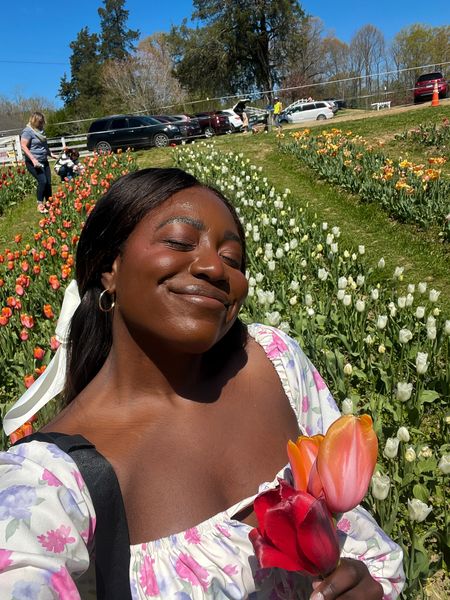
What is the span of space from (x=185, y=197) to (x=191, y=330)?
342 millimetres

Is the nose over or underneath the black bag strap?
over

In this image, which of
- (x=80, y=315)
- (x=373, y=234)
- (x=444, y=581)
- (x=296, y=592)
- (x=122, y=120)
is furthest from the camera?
(x=122, y=120)

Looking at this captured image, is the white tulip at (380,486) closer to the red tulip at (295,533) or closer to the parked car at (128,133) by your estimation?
the red tulip at (295,533)

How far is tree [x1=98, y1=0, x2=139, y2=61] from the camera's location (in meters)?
53.6

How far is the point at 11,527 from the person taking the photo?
0.77 meters

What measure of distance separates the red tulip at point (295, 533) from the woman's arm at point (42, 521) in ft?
0.93

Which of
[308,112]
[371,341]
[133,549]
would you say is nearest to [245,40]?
[308,112]

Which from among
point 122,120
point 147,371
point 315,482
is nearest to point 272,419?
point 147,371

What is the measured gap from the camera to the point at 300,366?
55.1 inches

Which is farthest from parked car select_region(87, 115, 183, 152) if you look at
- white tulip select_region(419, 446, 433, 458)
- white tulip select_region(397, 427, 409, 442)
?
white tulip select_region(397, 427, 409, 442)

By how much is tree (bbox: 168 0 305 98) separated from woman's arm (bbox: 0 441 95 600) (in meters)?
34.0

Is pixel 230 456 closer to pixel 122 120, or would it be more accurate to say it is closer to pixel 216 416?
pixel 216 416

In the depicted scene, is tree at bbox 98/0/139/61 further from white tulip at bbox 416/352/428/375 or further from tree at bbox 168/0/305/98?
white tulip at bbox 416/352/428/375

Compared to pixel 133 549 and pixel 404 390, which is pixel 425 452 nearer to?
pixel 404 390
